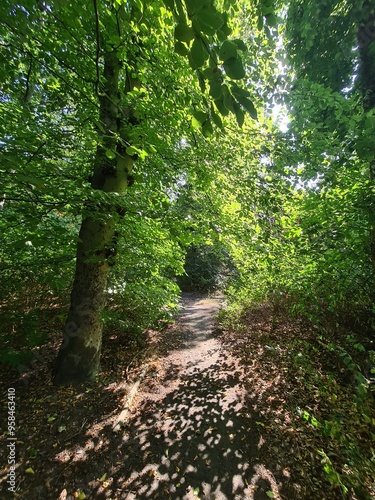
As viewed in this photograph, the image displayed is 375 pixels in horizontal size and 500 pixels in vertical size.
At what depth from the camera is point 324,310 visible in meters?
4.88

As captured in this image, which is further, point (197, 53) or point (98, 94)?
point (98, 94)

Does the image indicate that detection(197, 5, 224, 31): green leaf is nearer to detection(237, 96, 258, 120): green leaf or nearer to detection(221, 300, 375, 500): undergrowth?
detection(237, 96, 258, 120): green leaf

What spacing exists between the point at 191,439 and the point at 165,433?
0.41 metres

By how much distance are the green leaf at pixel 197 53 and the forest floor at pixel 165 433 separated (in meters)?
3.92

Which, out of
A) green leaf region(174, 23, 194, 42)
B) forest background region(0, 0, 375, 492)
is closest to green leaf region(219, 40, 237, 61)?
green leaf region(174, 23, 194, 42)

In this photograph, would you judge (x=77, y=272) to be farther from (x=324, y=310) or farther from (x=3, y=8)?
(x=324, y=310)

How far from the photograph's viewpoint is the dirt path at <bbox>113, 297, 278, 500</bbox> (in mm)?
2775

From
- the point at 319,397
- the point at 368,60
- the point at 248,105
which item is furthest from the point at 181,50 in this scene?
the point at 319,397

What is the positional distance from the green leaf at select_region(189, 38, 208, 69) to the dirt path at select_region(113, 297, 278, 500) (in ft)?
12.8

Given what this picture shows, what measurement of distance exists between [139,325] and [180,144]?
440 cm

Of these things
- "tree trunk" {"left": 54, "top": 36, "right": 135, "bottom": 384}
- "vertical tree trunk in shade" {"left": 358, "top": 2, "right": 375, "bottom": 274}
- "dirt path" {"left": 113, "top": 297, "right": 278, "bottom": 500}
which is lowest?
"dirt path" {"left": 113, "top": 297, "right": 278, "bottom": 500}

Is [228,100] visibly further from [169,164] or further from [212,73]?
[169,164]

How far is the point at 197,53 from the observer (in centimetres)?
79

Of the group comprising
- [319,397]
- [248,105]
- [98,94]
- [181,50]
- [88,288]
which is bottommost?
[319,397]
